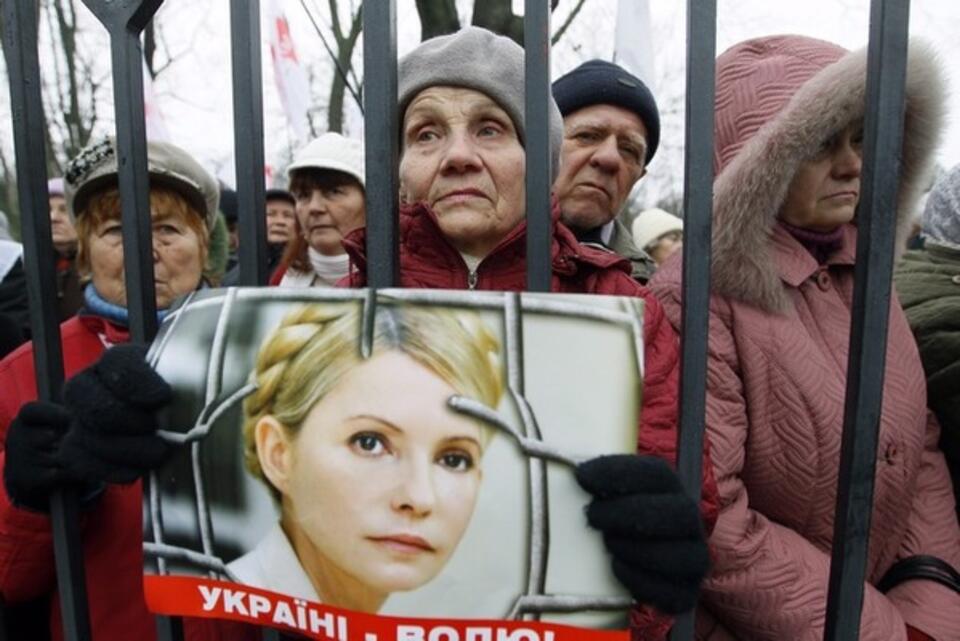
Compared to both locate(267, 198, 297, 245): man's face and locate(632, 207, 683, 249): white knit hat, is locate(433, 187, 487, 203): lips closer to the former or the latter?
locate(267, 198, 297, 245): man's face

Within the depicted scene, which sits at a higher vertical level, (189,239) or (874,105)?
(874,105)

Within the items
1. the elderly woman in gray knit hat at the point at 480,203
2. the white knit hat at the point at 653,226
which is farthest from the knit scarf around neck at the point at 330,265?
the white knit hat at the point at 653,226

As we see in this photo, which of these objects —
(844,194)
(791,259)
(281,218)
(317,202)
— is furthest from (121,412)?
(281,218)

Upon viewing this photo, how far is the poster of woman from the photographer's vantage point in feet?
2.68

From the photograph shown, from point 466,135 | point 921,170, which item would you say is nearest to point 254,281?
point 466,135

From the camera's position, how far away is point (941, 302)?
161 centimetres

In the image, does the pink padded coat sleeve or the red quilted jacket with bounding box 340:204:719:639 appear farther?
the pink padded coat sleeve

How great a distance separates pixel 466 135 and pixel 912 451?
2.96 ft

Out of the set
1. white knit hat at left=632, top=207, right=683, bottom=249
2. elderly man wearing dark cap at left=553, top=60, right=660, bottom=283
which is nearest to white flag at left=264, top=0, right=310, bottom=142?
white knit hat at left=632, top=207, right=683, bottom=249

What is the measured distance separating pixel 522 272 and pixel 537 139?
1.08ft

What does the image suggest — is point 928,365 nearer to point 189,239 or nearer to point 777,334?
point 777,334

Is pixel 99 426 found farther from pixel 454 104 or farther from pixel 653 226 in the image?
pixel 653 226

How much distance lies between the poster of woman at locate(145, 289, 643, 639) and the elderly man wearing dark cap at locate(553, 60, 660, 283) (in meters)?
1.33

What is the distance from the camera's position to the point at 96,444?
0.93 m
